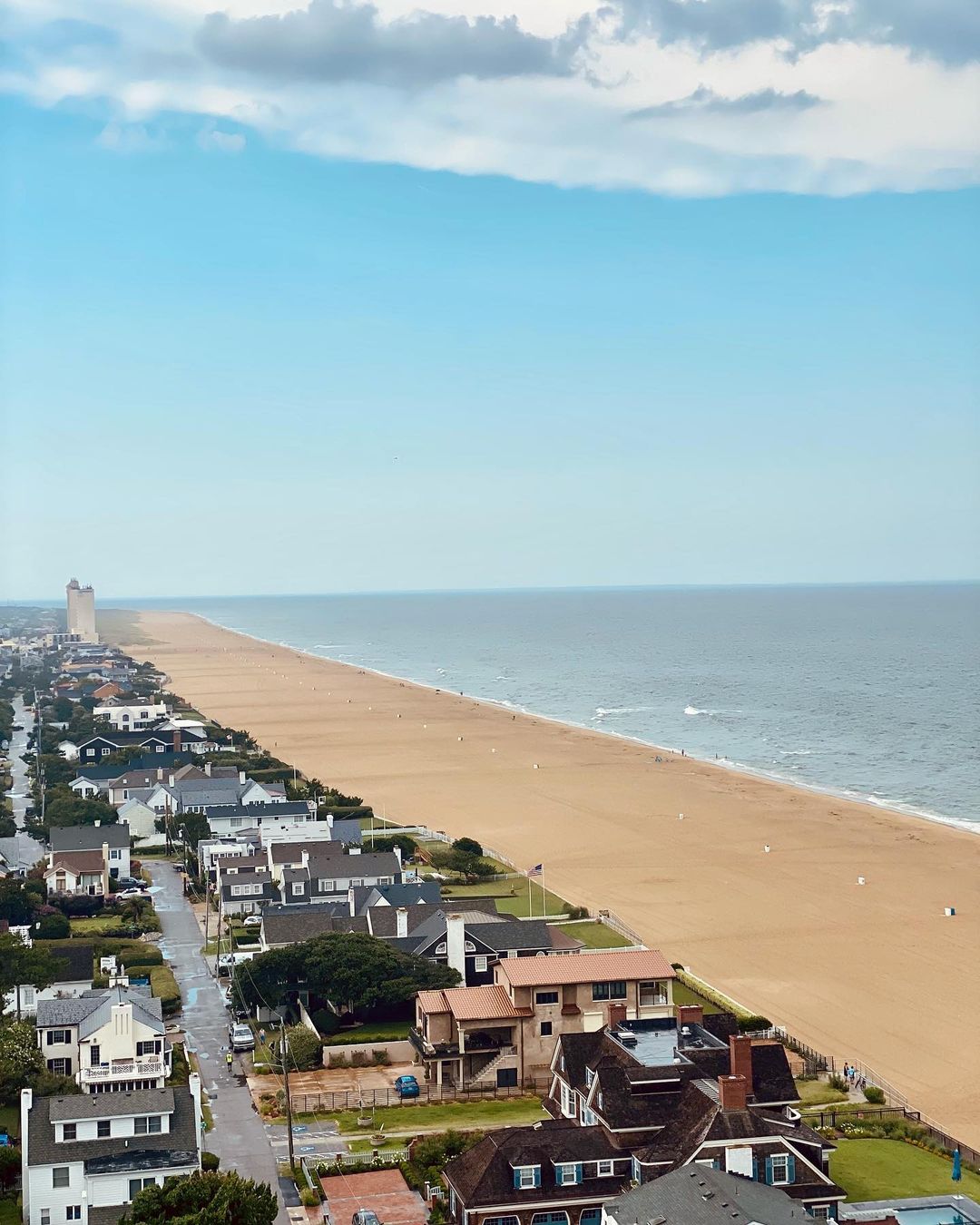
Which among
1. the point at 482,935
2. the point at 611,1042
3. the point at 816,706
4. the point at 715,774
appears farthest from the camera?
the point at 816,706

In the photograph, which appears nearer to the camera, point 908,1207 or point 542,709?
point 908,1207

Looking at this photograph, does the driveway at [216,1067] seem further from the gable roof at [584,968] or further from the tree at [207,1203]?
the gable roof at [584,968]

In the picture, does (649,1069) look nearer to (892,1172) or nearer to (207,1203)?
(892,1172)

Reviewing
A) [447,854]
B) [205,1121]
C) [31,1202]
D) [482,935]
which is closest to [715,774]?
[447,854]

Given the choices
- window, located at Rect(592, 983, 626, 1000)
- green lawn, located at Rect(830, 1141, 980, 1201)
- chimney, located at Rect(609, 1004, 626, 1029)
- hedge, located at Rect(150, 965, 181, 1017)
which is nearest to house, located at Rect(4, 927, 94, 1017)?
hedge, located at Rect(150, 965, 181, 1017)

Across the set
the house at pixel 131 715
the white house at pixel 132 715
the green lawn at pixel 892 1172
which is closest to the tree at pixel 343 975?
the green lawn at pixel 892 1172

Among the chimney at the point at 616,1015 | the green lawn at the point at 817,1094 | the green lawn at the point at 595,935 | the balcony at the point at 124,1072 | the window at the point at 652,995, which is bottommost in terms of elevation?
the green lawn at the point at 817,1094

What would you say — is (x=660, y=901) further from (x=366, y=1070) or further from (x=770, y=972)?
(x=366, y=1070)
